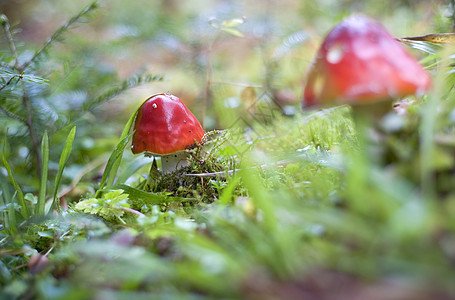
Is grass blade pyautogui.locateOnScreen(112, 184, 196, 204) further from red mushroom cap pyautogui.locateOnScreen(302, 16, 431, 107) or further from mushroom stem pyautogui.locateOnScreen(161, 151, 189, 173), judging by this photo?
red mushroom cap pyautogui.locateOnScreen(302, 16, 431, 107)

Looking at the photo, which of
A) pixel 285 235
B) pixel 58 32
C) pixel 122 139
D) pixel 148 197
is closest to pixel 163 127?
pixel 122 139

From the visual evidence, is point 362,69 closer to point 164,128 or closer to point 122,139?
point 164,128

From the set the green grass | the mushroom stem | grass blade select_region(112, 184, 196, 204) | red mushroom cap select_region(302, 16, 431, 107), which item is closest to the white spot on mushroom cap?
red mushroom cap select_region(302, 16, 431, 107)

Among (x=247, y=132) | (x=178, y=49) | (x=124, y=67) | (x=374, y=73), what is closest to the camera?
(x=374, y=73)

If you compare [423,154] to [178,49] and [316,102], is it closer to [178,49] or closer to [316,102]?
[316,102]

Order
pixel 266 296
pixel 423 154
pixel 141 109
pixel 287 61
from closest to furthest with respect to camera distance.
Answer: pixel 266 296 → pixel 423 154 → pixel 141 109 → pixel 287 61

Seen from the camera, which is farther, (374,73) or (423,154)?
(374,73)

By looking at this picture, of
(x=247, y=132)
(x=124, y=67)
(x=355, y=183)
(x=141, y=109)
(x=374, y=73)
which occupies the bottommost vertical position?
(x=124, y=67)

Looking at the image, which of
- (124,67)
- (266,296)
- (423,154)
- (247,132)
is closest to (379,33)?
(423,154)
